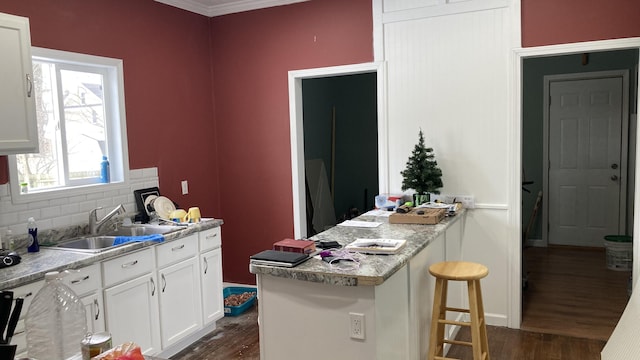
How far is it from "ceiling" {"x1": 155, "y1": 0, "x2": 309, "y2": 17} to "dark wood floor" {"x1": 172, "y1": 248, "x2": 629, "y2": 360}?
9.23 feet

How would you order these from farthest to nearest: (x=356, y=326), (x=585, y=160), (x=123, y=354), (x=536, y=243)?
(x=536, y=243) → (x=585, y=160) → (x=356, y=326) → (x=123, y=354)

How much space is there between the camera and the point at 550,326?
421cm

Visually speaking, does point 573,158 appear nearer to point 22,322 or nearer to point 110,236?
point 110,236

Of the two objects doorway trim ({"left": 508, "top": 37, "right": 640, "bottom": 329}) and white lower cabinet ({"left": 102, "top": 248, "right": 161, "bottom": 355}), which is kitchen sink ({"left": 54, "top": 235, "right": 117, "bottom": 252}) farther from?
doorway trim ({"left": 508, "top": 37, "right": 640, "bottom": 329})

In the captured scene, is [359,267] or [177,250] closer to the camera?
[359,267]

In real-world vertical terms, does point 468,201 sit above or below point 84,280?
above

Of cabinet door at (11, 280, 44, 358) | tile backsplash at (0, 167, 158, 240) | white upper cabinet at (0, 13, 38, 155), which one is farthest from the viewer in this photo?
tile backsplash at (0, 167, 158, 240)

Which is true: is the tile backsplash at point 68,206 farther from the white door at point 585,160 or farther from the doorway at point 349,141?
the white door at point 585,160

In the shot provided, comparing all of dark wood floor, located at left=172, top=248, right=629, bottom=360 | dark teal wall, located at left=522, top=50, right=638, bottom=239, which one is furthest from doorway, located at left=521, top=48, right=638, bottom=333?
dark wood floor, located at left=172, top=248, right=629, bottom=360

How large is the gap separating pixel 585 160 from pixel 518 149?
10.3 feet

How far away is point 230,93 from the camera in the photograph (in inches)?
204

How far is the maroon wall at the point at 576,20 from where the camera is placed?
3734 millimetres

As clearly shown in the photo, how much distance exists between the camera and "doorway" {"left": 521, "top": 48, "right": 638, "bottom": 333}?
21.0ft

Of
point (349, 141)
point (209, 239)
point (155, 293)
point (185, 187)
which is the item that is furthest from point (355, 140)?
point (155, 293)
